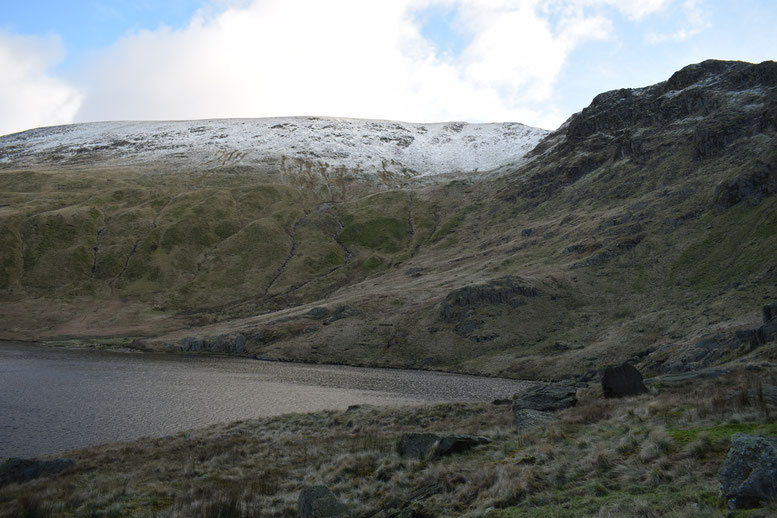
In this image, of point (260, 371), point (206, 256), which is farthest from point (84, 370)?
point (206, 256)

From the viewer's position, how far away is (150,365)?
81438 millimetres

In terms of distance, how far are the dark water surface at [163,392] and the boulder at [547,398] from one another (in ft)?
69.9

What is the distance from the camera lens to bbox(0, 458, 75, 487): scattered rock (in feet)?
74.6

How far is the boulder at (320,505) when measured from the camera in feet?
47.1

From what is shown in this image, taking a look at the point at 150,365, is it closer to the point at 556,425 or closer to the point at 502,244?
the point at 556,425

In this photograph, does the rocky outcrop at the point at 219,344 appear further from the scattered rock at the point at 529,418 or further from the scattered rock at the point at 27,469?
the scattered rock at the point at 529,418

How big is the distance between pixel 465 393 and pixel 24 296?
14778 centimetres

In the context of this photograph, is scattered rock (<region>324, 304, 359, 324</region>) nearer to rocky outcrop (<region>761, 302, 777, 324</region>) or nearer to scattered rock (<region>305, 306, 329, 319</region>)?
scattered rock (<region>305, 306, 329, 319</region>)

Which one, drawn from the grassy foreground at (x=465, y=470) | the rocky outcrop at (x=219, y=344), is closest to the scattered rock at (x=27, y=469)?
the grassy foreground at (x=465, y=470)

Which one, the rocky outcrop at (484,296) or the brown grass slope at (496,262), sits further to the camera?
the rocky outcrop at (484,296)

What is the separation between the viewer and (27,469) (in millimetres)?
23484

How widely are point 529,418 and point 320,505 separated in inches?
549

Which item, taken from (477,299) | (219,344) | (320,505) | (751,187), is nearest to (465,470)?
(320,505)

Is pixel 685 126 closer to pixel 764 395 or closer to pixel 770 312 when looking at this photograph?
pixel 770 312
